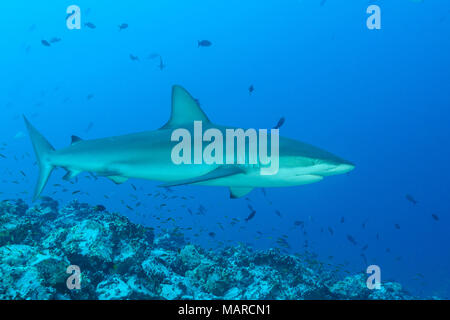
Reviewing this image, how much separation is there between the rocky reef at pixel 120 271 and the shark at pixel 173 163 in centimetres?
100

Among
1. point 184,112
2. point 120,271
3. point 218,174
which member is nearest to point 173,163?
point 218,174

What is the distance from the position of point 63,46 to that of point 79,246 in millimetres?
123989

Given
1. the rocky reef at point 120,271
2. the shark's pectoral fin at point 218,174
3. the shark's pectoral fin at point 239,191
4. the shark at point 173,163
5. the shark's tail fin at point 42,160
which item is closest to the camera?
the rocky reef at point 120,271

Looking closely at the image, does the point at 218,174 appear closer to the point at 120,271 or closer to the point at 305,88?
the point at 120,271

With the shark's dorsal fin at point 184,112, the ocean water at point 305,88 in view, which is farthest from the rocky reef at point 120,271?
the ocean water at point 305,88

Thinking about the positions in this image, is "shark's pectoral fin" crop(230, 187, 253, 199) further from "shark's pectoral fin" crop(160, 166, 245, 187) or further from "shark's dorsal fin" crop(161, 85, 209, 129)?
"shark's dorsal fin" crop(161, 85, 209, 129)

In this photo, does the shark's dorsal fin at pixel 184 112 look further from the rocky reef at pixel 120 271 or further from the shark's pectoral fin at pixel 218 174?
the rocky reef at pixel 120 271

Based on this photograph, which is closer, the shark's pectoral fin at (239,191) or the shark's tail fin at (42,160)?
the shark's pectoral fin at (239,191)

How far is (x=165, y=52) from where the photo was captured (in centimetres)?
9869

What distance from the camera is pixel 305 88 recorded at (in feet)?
326

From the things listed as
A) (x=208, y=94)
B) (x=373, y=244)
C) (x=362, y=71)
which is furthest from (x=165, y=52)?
(x=373, y=244)

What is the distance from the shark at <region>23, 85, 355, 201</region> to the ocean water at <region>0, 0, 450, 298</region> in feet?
179

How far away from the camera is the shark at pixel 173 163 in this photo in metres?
4.43
